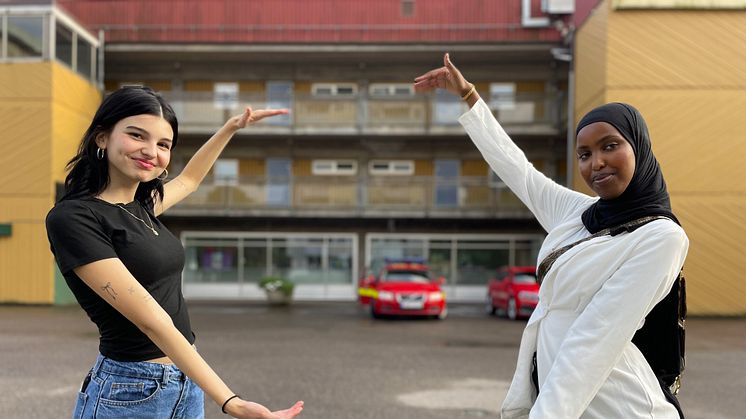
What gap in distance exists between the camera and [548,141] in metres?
23.6

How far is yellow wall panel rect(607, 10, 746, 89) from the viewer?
57.6 ft

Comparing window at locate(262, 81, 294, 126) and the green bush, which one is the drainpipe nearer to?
window at locate(262, 81, 294, 126)

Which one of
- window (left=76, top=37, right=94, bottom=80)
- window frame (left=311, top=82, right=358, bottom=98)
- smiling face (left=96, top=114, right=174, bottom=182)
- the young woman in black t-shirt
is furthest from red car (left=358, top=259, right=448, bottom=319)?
smiling face (left=96, top=114, right=174, bottom=182)

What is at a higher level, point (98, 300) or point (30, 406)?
point (98, 300)

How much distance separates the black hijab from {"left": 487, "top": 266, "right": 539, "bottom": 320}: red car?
1485 centimetres

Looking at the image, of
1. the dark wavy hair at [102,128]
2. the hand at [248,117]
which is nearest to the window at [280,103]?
the hand at [248,117]

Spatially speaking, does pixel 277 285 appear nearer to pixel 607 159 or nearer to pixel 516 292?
pixel 516 292

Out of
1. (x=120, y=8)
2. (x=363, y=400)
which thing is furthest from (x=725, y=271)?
(x=120, y=8)

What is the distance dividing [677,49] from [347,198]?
1191 centimetres

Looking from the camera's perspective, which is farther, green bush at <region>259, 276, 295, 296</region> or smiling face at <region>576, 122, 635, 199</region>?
green bush at <region>259, 276, 295, 296</region>

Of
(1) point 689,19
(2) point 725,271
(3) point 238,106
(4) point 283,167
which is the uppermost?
(1) point 689,19

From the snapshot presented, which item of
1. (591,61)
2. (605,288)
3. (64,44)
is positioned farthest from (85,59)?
(605,288)

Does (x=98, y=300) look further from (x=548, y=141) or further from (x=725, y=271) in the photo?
(x=548, y=141)

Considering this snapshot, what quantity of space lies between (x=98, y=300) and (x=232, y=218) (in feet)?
74.3
